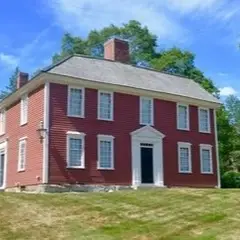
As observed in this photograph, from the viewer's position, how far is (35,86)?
23.8m

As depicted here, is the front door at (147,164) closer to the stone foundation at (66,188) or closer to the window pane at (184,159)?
the stone foundation at (66,188)

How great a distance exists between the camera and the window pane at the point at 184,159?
26.6 metres

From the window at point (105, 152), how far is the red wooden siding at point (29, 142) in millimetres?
3017

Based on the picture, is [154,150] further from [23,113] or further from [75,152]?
[23,113]

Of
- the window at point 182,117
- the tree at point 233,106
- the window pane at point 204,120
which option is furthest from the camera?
the tree at point 233,106

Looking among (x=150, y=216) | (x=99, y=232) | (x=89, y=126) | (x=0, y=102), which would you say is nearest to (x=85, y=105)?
(x=89, y=126)

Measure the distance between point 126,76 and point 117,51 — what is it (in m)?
2.94

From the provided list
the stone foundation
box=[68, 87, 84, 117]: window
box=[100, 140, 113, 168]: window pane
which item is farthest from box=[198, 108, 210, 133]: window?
box=[68, 87, 84, 117]: window

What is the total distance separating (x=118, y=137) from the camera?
24.3 metres

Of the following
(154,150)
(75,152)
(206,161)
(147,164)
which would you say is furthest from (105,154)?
(206,161)

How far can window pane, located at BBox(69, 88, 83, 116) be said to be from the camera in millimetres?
23234

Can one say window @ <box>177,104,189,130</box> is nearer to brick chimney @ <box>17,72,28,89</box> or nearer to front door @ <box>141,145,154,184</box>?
front door @ <box>141,145,154,184</box>

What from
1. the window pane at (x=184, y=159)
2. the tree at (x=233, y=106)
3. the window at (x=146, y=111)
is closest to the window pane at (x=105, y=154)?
the window at (x=146, y=111)

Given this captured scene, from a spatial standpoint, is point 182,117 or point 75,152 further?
point 182,117
